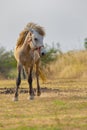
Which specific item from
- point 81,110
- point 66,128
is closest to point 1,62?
point 81,110

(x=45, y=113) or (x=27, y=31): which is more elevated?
(x=27, y=31)

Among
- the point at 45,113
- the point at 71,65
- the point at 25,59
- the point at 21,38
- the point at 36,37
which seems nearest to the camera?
the point at 45,113

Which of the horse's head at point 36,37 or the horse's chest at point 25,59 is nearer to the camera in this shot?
the horse's head at point 36,37

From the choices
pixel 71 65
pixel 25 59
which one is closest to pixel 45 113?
pixel 25 59

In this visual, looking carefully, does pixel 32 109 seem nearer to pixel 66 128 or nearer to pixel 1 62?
pixel 66 128

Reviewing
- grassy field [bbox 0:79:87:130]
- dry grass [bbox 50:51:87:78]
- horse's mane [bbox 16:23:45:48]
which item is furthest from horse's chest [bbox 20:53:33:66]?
dry grass [bbox 50:51:87:78]

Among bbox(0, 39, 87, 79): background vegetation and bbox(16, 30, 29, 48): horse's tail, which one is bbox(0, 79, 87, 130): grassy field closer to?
bbox(16, 30, 29, 48): horse's tail

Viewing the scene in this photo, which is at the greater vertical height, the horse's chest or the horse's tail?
the horse's tail

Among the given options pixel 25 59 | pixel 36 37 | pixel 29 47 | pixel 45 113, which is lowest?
pixel 45 113

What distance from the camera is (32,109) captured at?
49.0 ft

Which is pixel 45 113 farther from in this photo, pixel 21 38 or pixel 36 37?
pixel 21 38

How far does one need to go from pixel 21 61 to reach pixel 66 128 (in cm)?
628

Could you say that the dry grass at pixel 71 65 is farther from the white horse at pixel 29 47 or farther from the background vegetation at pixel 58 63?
the white horse at pixel 29 47

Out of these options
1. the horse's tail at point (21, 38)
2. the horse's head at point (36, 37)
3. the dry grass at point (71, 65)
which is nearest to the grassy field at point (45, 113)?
the horse's head at point (36, 37)
